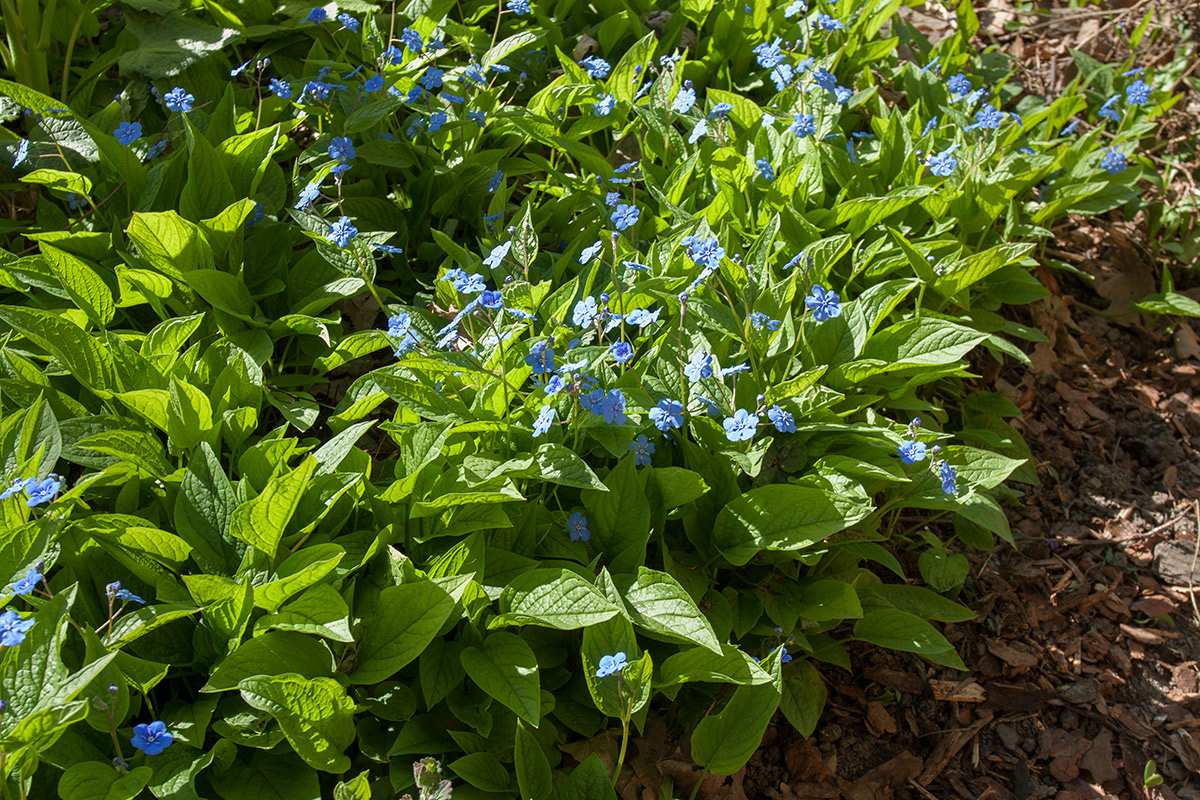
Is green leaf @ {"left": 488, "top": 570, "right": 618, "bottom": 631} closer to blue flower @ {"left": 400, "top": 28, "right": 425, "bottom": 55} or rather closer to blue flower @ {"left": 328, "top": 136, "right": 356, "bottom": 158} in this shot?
blue flower @ {"left": 328, "top": 136, "right": 356, "bottom": 158}

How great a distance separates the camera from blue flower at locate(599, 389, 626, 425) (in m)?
2.29

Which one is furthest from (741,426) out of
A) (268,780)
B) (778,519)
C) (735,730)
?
(268,780)

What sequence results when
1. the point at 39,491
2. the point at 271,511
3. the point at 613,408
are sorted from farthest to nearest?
the point at 613,408
the point at 271,511
the point at 39,491

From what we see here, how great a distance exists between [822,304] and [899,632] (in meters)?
0.98

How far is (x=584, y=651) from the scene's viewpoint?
2.21m

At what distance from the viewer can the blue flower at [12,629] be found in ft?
5.93

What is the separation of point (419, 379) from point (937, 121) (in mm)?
2600

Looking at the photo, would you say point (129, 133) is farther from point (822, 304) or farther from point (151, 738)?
point (822, 304)

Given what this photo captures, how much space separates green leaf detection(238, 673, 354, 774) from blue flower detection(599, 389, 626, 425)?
2.83ft

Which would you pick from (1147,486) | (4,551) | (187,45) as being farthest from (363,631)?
(1147,486)

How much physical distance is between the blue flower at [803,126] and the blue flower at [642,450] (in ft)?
4.45

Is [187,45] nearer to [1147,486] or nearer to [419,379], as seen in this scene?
[419,379]

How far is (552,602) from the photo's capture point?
7.30ft

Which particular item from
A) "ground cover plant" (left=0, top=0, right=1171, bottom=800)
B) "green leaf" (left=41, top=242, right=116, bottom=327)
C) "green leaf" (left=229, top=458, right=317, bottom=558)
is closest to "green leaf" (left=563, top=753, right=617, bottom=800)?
"ground cover plant" (left=0, top=0, right=1171, bottom=800)
